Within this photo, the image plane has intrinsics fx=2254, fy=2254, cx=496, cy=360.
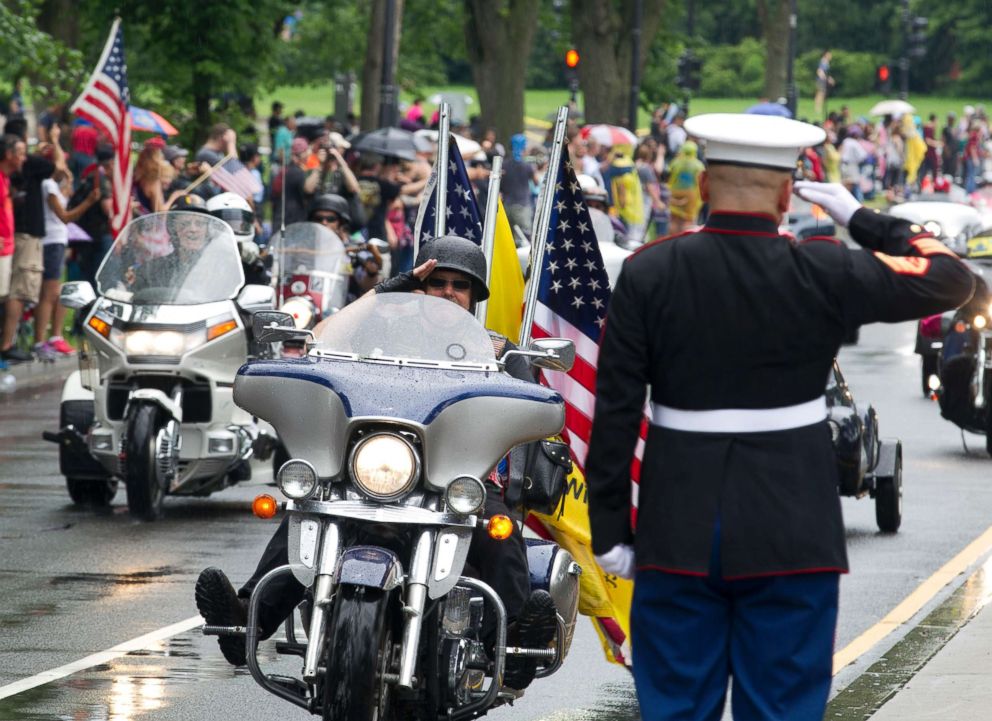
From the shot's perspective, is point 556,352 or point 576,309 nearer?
point 556,352

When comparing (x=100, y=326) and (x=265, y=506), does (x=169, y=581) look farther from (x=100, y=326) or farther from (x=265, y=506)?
(x=265, y=506)

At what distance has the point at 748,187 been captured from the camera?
197 inches

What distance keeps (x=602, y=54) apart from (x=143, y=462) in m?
33.4

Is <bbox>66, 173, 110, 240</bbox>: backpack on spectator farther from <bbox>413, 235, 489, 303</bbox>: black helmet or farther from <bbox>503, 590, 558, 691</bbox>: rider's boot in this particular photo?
<bbox>503, 590, 558, 691</bbox>: rider's boot

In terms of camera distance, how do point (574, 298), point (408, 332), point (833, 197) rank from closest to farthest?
point (833, 197), point (408, 332), point (574, 298)

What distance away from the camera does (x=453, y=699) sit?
638cm

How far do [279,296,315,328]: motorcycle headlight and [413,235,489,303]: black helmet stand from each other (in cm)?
556

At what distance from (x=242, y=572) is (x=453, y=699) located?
13.7 ft

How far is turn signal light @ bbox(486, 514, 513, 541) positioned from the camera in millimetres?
6512

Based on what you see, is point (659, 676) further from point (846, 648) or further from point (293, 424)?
point (846, 648)

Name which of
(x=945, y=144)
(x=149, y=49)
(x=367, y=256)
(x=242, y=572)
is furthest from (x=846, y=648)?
(x=945, y=144)

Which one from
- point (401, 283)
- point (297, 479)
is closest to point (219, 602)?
point (297, 479)

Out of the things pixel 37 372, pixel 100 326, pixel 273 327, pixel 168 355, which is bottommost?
pixel 37 372

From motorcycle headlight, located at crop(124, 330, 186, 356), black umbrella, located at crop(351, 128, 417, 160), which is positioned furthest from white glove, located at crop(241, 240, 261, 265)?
black umbrella, located at crop(351, 128, 417, 160)
